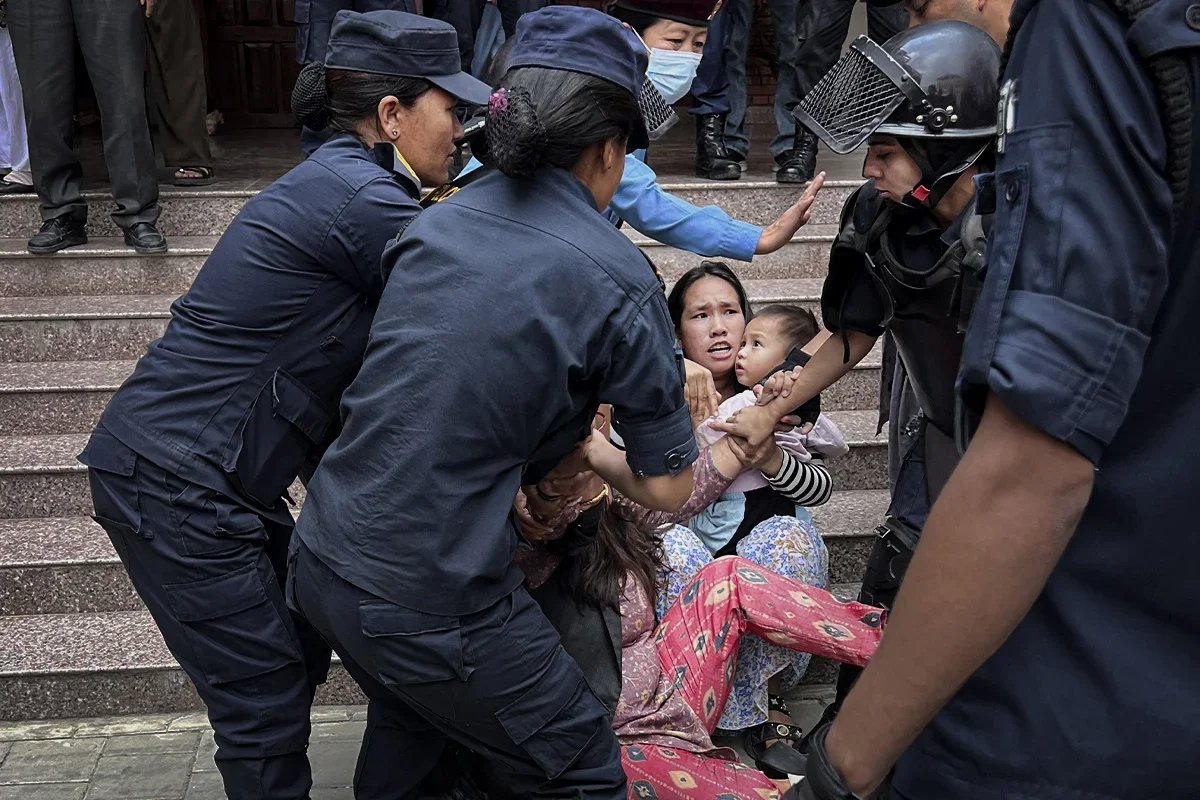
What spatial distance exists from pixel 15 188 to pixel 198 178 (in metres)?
0.84

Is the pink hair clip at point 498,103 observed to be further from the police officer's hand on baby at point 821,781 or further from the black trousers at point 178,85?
the black trousers at point 178,85

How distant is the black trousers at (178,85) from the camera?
5871 mm

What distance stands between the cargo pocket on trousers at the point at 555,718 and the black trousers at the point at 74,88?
369 cm

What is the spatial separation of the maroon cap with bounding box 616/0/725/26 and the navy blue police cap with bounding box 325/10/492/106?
47.1 inches

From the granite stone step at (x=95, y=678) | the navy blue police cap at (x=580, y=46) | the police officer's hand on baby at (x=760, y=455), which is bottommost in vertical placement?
the granite stone step at (x=95, y=678)

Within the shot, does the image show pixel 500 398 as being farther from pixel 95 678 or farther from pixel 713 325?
pixel 95 678

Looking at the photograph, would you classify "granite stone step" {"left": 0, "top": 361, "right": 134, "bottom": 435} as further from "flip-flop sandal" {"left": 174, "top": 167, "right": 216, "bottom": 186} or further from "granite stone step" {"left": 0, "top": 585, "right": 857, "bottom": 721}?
"flip-flop sandal" {"left": 174, "top": 167, "right": 216, "bottom": 186}

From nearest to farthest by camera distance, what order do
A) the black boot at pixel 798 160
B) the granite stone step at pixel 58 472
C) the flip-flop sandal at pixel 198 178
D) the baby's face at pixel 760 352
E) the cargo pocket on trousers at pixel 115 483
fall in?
the cargo pocket on trousers at pixel 115 483, the baby's face at pixel 760 352, the granite stone step at pixel 58 472, the black boot at pixel 798 160, the flip-flop sandal at pixel 198 178

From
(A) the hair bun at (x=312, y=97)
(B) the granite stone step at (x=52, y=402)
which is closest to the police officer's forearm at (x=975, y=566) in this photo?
(A) the hair bun at (x=312, y=97)

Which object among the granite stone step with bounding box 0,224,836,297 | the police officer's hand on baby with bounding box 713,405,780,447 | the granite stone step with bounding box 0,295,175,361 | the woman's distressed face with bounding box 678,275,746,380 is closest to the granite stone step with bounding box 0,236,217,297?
the granite stone step with bounding box 0,224,836,297

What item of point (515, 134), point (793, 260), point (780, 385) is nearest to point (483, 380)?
point (515, 134)

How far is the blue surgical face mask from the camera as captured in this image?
142 inches

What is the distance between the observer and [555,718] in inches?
78.8

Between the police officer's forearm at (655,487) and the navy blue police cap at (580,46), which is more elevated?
the navy blue police cap at (580,46)
